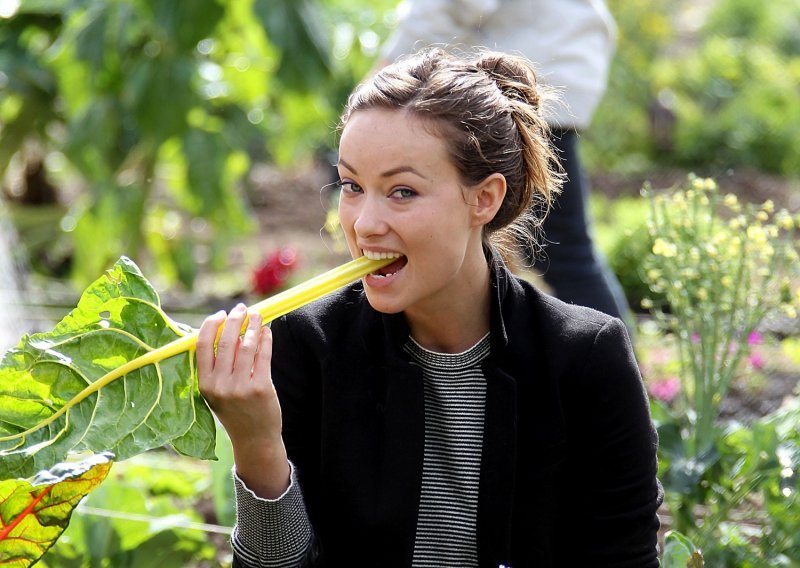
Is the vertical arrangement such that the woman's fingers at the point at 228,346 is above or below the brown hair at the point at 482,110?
below

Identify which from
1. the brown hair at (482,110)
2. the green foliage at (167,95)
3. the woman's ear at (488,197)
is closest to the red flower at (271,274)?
the green foliage at (167,95)

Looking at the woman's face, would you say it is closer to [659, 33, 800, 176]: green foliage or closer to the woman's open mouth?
the woman's open mouth

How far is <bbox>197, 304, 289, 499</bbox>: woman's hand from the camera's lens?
1588 mm

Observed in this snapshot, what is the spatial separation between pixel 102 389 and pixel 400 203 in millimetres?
494

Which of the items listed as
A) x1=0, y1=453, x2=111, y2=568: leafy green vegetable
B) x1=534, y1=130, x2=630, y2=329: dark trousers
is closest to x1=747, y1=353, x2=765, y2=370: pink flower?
x1=534, y1=130, x2=630, y2=329: dark trousers

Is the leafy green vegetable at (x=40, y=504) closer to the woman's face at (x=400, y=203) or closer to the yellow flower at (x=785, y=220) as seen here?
the woman's face at (x=400, y=203)

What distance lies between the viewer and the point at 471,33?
123 inches

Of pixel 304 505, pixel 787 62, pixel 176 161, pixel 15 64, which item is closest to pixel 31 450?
pixel 304 505

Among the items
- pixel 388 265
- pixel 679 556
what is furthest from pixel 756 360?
pixel 388 265

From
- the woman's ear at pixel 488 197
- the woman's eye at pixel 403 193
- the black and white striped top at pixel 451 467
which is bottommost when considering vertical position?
the black and white striped top at pixel 451 467

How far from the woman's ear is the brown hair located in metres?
0.01

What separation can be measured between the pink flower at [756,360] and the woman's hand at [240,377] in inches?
97.9

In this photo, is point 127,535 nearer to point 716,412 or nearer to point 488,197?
point 488,197

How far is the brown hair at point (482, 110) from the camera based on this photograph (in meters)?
1.77
